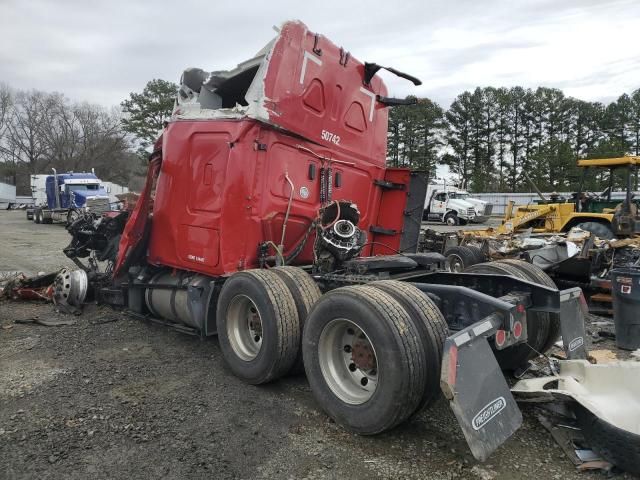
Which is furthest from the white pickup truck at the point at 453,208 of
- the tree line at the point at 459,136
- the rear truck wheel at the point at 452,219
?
the tree line at the point at 459,136

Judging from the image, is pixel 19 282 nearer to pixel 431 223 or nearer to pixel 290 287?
pixel 290 287

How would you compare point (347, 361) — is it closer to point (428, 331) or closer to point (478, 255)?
point (428, 331)

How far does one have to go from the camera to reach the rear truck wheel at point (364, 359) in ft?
9.11

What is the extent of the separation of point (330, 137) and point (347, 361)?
2.58 meters

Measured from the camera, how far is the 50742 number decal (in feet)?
16.2

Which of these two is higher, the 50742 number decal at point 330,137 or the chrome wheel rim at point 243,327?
the 50742 number decal at point 330,137

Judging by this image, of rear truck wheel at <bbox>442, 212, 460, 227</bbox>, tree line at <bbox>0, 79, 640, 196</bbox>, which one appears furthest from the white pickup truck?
tree line at <bbox>0, 79, 640, 196</bbox>

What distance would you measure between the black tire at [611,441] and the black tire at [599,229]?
8319 mm

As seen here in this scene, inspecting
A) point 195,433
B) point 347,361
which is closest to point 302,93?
point 347,361

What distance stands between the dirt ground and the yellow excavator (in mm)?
7598

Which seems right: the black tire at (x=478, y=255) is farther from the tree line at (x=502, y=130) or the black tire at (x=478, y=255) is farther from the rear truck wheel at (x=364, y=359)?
the tree line at (x=502, y=130)

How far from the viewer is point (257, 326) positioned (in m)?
4.11

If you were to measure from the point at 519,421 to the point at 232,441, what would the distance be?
176cm

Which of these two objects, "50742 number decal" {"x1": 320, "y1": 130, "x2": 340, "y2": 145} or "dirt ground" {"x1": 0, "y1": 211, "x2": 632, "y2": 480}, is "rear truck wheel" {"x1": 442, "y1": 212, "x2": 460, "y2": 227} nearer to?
"50742 number decal" {"x1": 320, "y1": 130, "x2": 340, "y2": 145}
